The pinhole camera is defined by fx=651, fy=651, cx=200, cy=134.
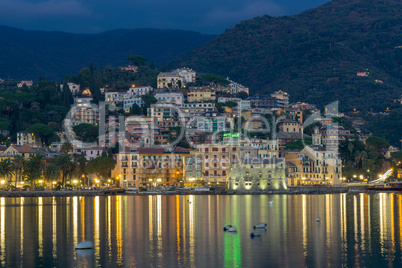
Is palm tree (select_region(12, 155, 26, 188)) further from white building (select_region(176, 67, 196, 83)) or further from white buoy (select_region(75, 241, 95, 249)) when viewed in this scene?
white building (select_region(176, 67, 196, 83))

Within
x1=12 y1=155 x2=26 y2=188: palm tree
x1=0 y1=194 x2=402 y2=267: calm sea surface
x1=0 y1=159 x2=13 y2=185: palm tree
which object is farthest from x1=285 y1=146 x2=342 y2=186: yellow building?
x1=0 y1=159 x2=13 y2=185: palm tree

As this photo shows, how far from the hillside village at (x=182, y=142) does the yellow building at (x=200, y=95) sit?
0.89 ft

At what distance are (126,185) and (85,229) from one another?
62852 millimetres

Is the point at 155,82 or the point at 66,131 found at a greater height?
the point at 155,82

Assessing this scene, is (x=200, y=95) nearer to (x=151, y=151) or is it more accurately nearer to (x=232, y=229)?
(x=151, y=151)

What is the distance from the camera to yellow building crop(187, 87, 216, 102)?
174 m

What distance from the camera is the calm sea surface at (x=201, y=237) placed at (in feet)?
124

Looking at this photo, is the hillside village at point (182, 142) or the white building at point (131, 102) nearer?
the hillside village at point (182, 142)

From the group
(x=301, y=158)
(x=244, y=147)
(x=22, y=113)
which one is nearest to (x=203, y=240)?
(x=244, y=147)

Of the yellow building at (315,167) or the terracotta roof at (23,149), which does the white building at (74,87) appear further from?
the yellow building at (315,167)

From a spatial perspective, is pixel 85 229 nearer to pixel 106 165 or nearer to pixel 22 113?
pixel 106 165

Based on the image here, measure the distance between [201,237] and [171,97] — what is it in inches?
4981

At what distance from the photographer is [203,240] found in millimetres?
46000

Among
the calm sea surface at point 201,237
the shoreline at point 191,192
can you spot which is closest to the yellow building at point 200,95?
the shoreline at point 191,192
